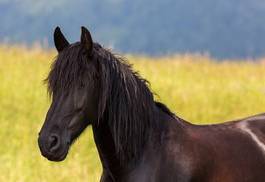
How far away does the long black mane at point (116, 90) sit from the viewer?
6125mm

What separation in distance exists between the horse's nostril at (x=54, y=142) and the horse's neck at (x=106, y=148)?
1.87 ft

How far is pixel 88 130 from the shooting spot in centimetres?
1702

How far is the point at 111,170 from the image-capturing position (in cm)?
666

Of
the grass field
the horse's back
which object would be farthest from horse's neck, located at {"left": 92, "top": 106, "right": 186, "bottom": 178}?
the grass field

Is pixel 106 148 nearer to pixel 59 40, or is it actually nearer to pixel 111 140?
pixel 111 140

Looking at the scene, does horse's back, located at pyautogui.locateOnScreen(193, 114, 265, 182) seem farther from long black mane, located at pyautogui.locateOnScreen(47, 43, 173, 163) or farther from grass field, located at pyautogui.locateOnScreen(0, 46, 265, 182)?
grass field, located at pyautogui.locateOnScreen(0, 46, 265, 182)

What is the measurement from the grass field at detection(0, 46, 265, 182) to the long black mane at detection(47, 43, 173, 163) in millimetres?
5987

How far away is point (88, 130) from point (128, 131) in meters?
10.6

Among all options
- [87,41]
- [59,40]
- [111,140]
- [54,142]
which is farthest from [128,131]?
[59,40]

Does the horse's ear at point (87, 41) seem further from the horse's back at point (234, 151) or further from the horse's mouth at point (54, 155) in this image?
the horse's back at point (234, 151)

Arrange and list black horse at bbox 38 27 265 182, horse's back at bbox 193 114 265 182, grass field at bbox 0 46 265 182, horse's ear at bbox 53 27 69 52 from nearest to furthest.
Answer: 1. black horse at bbox 38 27 265 182
2. horse's ear at bbox 53 27 69 52
3. horse's back at bbox 193 114 265 182
4. grass field at bbox 0 46 265 182

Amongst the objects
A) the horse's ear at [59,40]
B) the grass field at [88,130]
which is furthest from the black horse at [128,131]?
A: the grass field at [88,130]

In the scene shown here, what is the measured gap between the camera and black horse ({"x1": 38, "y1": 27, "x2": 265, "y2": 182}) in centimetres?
609

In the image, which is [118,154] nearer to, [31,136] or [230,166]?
[230,166]
